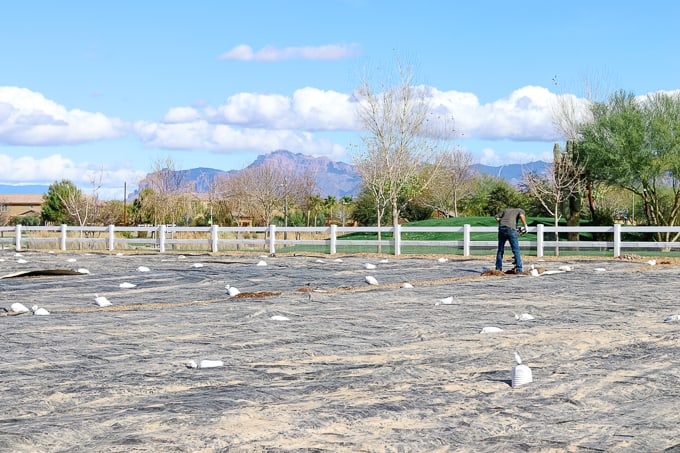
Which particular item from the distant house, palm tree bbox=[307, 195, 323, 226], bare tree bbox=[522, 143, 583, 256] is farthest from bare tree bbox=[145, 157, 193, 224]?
the distant house

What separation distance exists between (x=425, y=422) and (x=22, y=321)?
793 cm

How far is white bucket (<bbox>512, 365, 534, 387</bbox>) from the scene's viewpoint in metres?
7.90

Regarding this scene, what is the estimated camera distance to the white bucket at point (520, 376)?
7.90m

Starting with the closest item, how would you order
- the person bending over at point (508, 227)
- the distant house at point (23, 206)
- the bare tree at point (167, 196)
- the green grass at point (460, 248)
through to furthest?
the person bending over at point (508, 227)
the green grass at point (460, 248)
the bare tree at point (167, 196)
the distant house at point (23, 206)

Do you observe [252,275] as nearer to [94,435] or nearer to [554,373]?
[554,373]

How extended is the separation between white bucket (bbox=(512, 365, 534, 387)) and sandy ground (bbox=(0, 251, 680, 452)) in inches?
2.6

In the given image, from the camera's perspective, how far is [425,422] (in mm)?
6668

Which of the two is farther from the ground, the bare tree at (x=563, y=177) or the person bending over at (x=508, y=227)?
the bare tree at (x=563, y=177)

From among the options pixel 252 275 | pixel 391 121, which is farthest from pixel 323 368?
pixel 391 121

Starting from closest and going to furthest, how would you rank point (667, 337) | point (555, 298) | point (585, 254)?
point (667, 337) → point (555, 298) → point (585, 254)

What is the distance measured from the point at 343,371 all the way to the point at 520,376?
69.2 inches

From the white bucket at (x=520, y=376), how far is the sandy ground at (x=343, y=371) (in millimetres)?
66

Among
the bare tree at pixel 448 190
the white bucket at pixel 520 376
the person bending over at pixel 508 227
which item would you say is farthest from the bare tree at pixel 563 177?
the white bucket at pixel 520 376

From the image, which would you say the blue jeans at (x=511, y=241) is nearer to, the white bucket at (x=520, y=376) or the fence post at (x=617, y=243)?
the fence post at (x=617, y=243)
